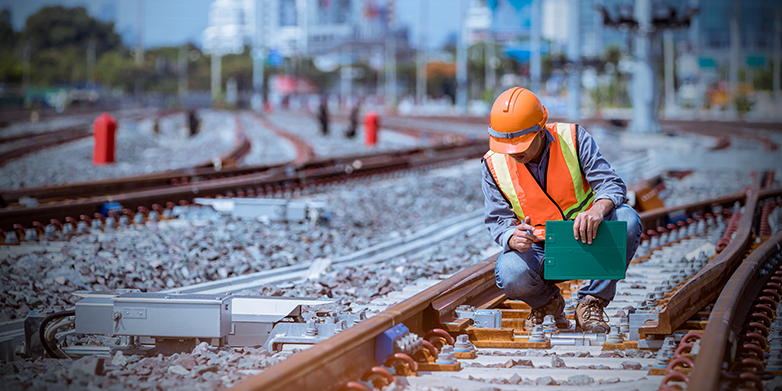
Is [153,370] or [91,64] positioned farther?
[91,64]

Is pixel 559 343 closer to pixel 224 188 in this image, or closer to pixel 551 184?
pixel 551 184

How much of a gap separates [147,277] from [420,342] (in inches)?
122

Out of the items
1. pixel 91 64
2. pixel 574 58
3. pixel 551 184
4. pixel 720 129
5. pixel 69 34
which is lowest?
pixel 720 129

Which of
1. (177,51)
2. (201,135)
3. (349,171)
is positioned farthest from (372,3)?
(349,171)

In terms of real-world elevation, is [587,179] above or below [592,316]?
above

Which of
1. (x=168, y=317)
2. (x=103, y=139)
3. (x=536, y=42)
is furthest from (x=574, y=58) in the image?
(x=168, y=317)

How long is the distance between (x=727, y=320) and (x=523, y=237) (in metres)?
1.00

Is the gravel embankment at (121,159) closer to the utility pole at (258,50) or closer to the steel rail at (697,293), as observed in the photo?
the steel rail at (697,293)

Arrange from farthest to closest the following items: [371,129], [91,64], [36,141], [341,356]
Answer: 1. [91,64]
2. [371,129]
3. [36,141]
4. [341,356]

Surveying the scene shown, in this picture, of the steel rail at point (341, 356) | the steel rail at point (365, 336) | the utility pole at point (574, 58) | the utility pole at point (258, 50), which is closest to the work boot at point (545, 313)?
the steel rail at point (365, 336)

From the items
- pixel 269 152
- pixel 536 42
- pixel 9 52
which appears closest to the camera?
pixel 269 152

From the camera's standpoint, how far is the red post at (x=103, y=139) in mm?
16594

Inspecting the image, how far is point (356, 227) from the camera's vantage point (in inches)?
356

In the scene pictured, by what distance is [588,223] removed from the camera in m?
3.85
